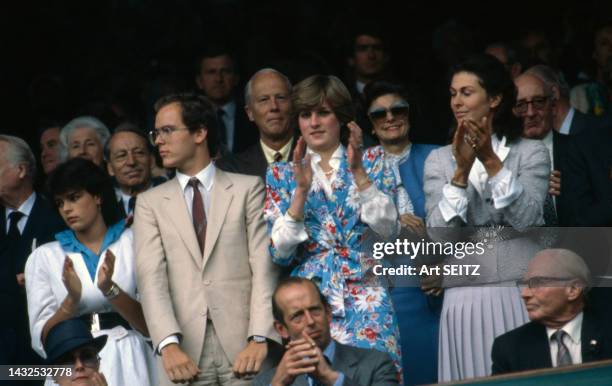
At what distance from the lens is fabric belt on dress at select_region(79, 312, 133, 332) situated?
27.2 feet

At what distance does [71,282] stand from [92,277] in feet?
0.47

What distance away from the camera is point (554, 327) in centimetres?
762

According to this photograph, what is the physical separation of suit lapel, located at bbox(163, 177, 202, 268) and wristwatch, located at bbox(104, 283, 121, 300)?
17.4 inches

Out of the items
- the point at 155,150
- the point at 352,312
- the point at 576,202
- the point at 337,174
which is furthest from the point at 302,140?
the point at 155,150

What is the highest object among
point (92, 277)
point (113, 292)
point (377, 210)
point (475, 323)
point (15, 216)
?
point (15, 216)

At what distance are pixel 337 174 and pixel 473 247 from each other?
716mm

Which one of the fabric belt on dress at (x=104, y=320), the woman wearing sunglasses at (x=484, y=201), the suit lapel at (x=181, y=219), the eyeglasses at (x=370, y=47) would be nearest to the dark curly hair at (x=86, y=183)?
the fabric belt on dress at (x=104, y=320)

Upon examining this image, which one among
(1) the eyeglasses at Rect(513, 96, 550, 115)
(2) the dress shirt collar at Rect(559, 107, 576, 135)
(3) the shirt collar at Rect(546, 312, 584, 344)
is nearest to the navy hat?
(3) the shirt collar at Rect(546, 312, 584, 344)

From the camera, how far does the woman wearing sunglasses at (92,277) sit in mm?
8242

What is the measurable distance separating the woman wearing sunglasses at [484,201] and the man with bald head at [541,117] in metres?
0.40

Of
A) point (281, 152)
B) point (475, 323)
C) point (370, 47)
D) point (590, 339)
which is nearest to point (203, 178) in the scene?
point (281, 152)

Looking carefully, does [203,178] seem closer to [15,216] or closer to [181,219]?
[181,219]

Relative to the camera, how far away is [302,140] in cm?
781

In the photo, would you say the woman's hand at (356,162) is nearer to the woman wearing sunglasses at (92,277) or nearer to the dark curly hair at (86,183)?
the woman wearing sunglasses at (92,277)
